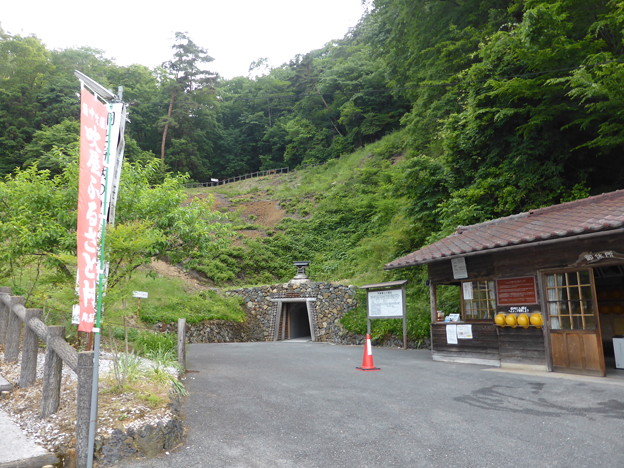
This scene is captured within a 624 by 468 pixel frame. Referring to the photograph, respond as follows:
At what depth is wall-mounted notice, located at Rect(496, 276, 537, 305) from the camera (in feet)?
27.2

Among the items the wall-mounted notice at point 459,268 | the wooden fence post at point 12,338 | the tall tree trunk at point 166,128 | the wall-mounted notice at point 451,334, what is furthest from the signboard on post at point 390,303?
the tall tree trunk at point 166,128

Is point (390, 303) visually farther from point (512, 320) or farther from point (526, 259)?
point (526, 259)

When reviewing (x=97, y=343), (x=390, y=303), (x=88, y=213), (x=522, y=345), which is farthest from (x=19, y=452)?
(x=390, y=303)

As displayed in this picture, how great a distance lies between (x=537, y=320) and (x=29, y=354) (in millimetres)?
8594

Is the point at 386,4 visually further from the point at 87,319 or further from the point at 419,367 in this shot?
the point at 87,319

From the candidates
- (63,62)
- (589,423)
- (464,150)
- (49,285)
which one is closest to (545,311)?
(589,423)

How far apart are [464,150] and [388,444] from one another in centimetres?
1142

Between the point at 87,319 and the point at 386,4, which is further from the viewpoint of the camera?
the point at 386,4

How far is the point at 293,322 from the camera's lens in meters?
20.9

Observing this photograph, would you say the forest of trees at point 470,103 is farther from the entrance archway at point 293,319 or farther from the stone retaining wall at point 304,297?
the entrance archway at point 293,319

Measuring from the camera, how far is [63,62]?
4225 centimetres

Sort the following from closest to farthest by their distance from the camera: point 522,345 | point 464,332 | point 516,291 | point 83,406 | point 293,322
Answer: point 83,406 → point 522,345 → point 516,291 → point 464,332 → point 293,322

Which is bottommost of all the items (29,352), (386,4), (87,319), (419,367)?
(419,367)

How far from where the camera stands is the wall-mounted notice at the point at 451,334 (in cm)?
976
